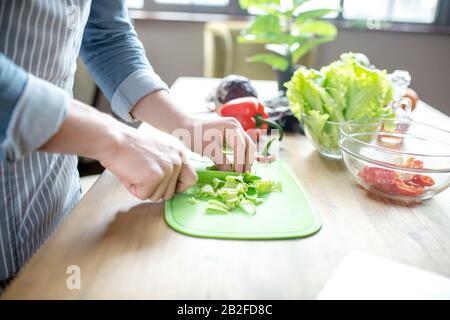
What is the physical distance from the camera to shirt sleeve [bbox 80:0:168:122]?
84 cm

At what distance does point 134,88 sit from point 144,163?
0.29 m

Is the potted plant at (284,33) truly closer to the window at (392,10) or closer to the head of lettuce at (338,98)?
the head of lettuce at (338,98)

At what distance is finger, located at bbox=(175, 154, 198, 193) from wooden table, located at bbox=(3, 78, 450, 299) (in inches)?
1.8

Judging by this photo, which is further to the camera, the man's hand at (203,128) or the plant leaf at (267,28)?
the plant leaf at (267,28)

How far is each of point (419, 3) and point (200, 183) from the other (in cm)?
287

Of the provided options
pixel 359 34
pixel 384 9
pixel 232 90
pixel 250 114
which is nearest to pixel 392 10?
pixel 384 9

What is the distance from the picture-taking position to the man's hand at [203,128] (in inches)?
30.9

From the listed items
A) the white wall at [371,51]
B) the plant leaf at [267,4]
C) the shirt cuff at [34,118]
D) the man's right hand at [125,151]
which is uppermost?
the plant leaf at [267,4]

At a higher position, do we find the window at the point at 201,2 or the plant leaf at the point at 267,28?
the window at the point at 201,2

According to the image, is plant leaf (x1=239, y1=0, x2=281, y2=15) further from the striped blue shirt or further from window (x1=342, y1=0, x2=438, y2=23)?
window (x1=342, y1=0, x2=438, y2=23)

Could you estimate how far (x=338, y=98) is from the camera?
966 mm

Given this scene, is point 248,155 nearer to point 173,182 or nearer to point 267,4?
point 173,182

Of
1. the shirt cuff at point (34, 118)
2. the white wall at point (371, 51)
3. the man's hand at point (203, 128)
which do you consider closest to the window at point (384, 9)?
the white wall at point (371, 51)

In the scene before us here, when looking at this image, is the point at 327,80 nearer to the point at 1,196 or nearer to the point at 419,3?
the point at 1,196
